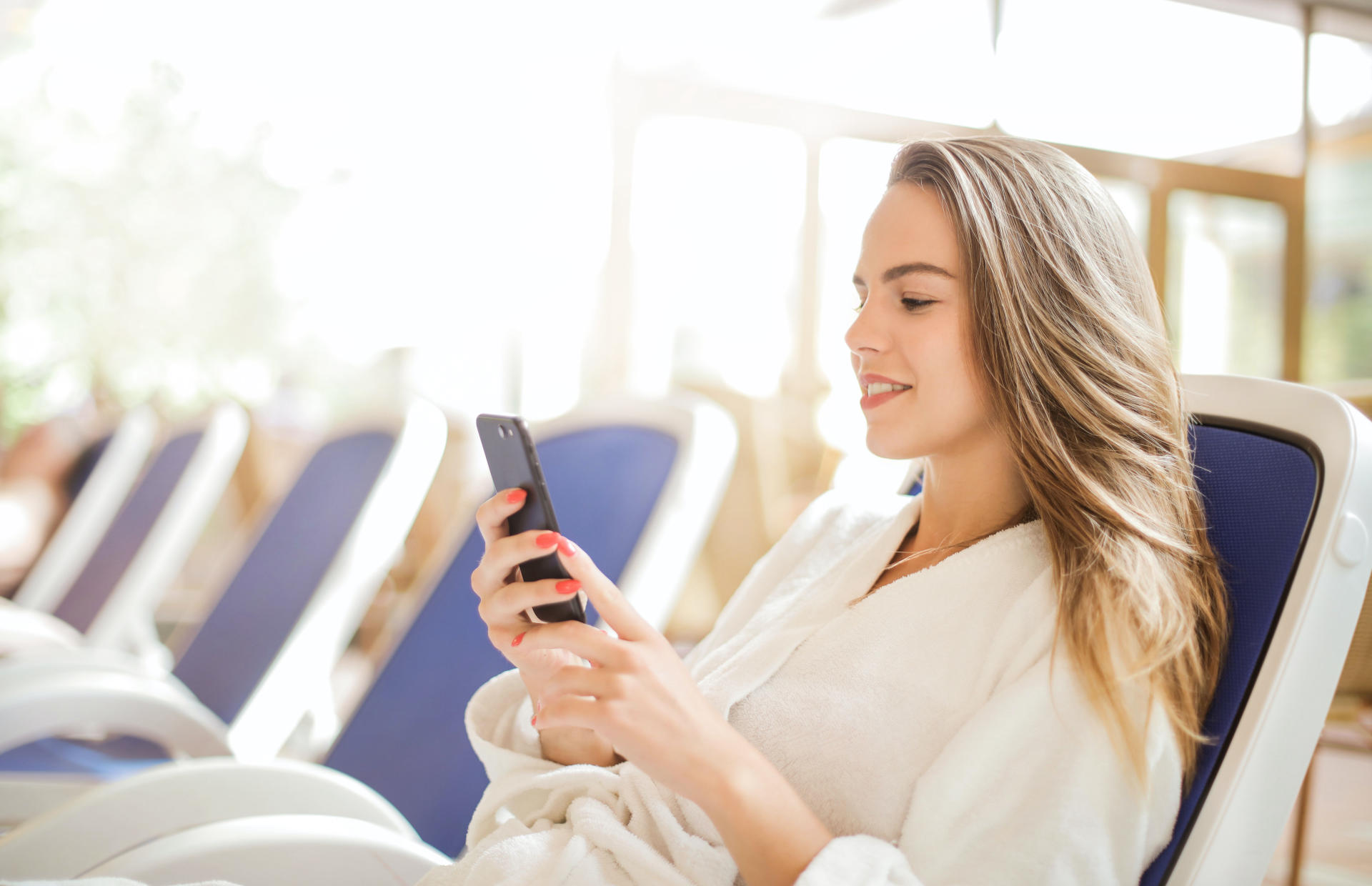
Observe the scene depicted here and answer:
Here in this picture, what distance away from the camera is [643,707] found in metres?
0.73

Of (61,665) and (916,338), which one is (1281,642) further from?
(61,665)

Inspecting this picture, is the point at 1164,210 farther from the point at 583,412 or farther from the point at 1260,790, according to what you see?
the point at 1260,790

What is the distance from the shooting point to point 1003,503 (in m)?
1.02

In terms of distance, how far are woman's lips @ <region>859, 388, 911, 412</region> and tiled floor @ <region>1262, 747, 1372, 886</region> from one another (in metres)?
1.54

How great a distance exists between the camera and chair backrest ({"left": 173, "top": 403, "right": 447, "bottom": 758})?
1799 mm

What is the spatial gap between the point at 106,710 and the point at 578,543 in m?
0.76

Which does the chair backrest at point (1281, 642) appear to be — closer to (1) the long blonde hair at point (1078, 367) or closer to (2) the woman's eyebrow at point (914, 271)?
(1) the long blonde hair at point (1078, 367)

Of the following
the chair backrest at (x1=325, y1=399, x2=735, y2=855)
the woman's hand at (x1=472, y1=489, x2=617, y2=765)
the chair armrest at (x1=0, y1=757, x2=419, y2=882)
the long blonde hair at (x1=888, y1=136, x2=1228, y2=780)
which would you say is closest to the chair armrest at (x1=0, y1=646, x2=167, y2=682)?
the chair backrest at (x1=325, y1=399, x2=735, y2=855)

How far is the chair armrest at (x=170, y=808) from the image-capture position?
3.24 feet

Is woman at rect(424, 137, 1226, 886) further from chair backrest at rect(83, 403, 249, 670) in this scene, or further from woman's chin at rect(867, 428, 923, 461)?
chair backrest at rect(83, 403, 249, 670)

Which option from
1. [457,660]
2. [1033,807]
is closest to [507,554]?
[1033,807]

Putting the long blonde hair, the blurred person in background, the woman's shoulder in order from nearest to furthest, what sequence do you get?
the long blonde hair, the woman's shoulder, the blurred person in background

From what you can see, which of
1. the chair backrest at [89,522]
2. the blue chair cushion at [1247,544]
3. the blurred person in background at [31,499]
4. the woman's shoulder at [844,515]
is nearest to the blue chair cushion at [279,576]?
the chair backrest at [89,522]

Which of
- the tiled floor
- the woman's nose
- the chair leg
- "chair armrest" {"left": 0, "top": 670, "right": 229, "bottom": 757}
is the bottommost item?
the tiled floor
